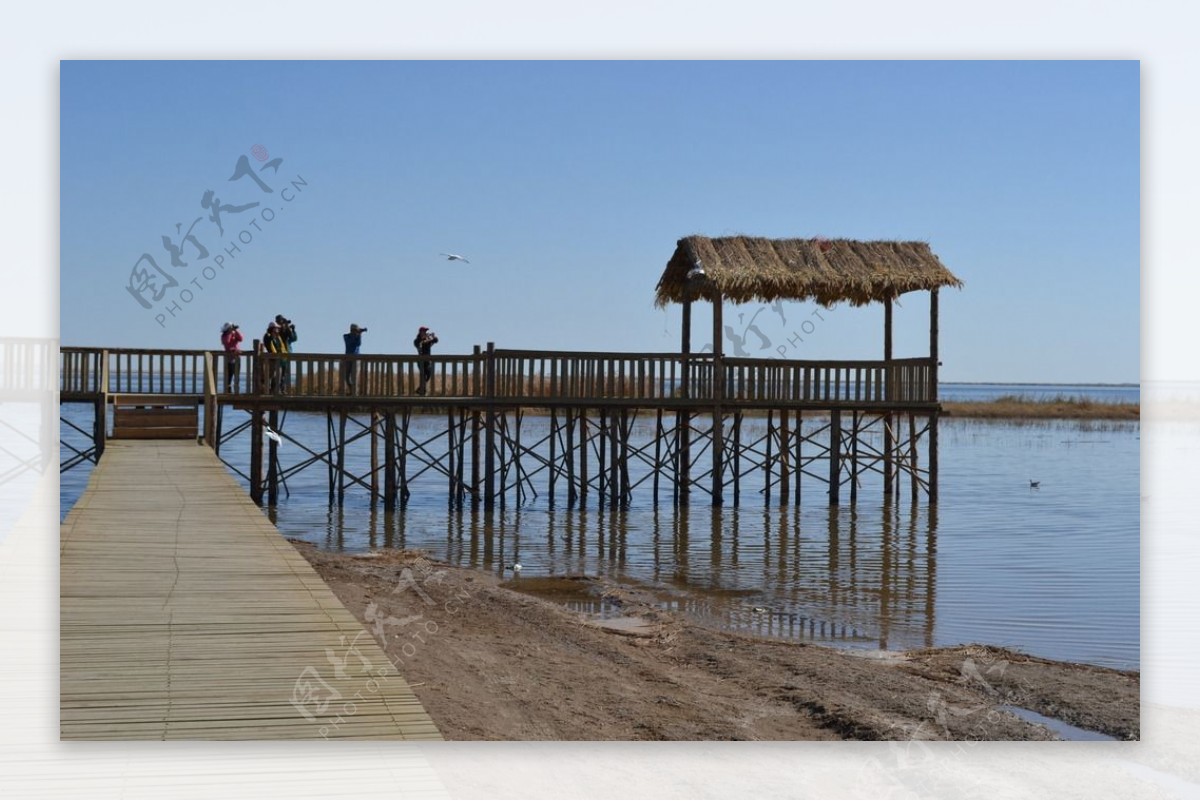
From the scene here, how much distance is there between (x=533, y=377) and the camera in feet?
70.2

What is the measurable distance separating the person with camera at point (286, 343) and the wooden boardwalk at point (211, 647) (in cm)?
1047

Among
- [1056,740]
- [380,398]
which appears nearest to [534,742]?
[1056,740]

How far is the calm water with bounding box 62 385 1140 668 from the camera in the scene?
514 inches

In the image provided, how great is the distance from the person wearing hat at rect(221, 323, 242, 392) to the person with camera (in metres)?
0.67

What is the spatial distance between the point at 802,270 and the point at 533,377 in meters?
4.88

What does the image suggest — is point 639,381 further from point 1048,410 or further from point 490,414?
point 1048,410

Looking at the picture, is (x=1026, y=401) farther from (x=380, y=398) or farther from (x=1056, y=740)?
(x=1056, y=740)

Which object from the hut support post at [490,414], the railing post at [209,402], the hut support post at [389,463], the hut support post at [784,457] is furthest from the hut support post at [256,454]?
the hut support post at [784,457]

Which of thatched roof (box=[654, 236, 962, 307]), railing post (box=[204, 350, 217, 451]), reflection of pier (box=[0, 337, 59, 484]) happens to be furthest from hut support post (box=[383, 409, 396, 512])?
thatched roof (box=[654, 236, 962, 307])

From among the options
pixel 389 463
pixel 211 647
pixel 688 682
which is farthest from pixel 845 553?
pixel 211 647

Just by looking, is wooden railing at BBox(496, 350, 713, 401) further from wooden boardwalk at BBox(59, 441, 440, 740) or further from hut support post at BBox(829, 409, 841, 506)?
wooden boardwalk at BBox(59, 441, 440, 740)

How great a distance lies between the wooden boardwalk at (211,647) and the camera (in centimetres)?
645

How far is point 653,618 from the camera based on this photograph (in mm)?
12891

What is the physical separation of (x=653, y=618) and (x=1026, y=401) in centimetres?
6227
